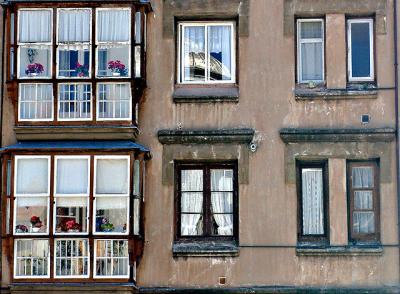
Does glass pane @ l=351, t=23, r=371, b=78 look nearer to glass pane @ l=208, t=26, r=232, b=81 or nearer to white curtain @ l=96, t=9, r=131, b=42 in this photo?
glass pane @ l=208, t=26, r=232, b=81

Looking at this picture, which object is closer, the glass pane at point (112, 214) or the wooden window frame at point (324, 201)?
the glass pane at point (112, 214)

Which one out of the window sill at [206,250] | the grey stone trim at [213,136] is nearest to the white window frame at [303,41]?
the grey stone trim at [213,136]

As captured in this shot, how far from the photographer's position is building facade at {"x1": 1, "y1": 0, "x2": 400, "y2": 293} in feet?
80.1

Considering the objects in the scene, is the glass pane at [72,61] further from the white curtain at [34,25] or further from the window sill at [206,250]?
the window sill at [206,250]

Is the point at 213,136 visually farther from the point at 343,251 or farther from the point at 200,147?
the point at 343,251

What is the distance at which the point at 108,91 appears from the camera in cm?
2498

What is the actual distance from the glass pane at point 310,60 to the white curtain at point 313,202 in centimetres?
234

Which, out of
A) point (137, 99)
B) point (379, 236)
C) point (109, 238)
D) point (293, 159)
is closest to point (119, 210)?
point (109, 238)

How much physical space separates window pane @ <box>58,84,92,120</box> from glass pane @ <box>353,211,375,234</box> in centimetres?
681

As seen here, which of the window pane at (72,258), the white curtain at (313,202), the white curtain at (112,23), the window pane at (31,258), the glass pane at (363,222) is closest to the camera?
the window pane at (72,258)

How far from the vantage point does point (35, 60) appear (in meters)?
25.3

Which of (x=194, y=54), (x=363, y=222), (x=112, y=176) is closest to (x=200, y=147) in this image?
(x=112, y=176)

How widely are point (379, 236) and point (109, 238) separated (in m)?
6.31

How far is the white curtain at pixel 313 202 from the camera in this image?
24938 mm
